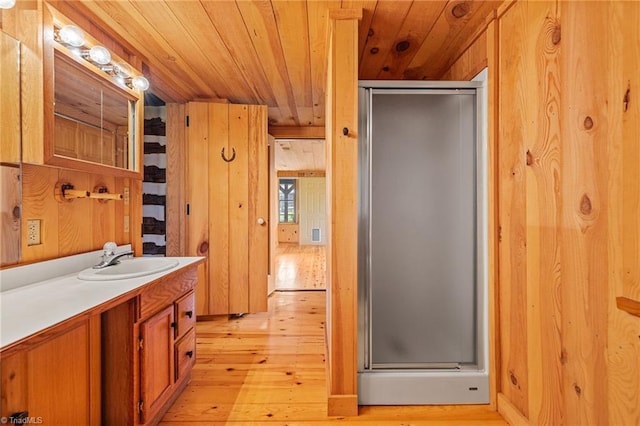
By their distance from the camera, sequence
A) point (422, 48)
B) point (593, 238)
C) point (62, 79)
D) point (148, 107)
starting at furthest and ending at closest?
point (148, 107), point (422, 48), point (62, 79), point (593, 238)

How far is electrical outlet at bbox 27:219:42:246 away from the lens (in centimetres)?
121

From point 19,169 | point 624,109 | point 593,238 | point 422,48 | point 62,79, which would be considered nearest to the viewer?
point 624,109

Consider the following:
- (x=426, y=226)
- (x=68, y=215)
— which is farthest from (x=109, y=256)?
(x=426, y=226)

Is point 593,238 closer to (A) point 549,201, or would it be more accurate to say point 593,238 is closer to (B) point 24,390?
(A) point 549,201

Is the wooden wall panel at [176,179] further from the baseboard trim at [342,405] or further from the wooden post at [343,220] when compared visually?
the baseboard trim at [342,405]

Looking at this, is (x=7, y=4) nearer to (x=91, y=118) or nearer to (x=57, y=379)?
A: (x=91, y=118)

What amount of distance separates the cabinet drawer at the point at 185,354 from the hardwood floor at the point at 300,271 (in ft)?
7.23

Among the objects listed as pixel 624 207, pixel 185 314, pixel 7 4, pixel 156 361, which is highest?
pixel 7 4

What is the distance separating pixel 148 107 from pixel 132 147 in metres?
1.31

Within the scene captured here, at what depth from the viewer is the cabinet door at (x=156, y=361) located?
1.27 m

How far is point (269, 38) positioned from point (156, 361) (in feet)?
6.62

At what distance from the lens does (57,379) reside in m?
1.10

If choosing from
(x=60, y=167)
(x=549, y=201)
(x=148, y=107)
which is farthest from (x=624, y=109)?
(x=148, y=107)

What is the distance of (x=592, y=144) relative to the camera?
100cm
